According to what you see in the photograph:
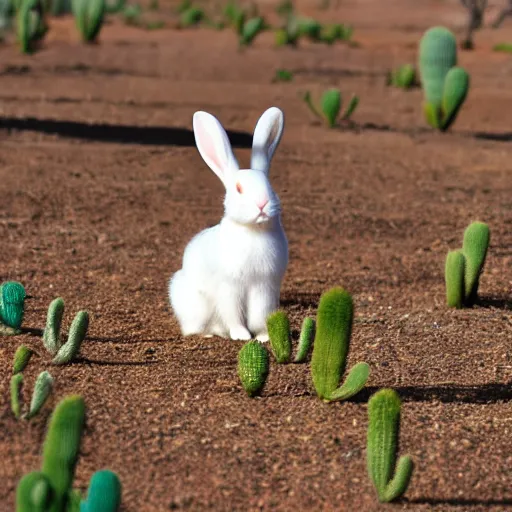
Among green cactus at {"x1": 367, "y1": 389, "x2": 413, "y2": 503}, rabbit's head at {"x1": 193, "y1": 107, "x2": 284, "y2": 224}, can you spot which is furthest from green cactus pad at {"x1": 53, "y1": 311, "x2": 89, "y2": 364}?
green cactus at {"x1": 367, "y1": 389, "x2": 413, "y2": 503}

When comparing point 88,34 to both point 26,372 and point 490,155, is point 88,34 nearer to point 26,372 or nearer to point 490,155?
point 490,155

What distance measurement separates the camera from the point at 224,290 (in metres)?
5.17

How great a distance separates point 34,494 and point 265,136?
236 cm

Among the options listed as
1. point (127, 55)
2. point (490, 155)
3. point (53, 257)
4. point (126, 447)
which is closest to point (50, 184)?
point (53, 257)

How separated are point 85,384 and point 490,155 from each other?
6.68m

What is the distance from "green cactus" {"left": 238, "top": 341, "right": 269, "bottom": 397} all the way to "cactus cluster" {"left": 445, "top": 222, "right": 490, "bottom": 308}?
1.66 metres

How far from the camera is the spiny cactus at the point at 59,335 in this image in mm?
4801

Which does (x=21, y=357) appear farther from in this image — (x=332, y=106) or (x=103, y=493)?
(x=332, y=106)

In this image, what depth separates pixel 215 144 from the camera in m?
5.23

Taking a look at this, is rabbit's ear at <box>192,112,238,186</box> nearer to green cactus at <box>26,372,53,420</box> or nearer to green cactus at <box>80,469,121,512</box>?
green cactus at <box>26,372,53,420</box>

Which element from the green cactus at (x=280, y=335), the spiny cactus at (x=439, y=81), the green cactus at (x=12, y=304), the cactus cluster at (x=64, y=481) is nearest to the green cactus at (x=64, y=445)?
the cactus cluster at (x=64, y=481)

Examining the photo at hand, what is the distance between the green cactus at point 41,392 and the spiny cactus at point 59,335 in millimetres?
645

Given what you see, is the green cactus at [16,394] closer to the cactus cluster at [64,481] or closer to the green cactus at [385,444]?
the cactus cluster at [64,481]

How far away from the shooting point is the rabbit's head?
16.3 feet
